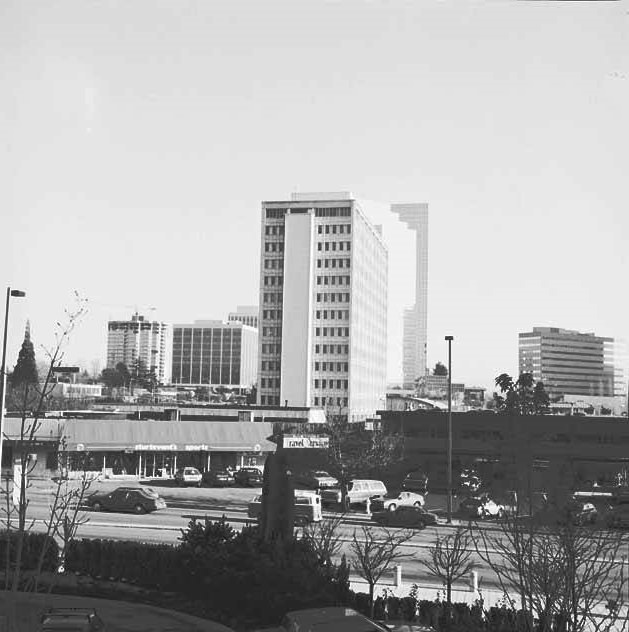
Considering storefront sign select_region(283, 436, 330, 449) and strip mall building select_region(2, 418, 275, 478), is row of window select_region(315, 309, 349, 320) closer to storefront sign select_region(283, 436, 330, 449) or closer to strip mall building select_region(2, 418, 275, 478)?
storefront sign select_region(283, 436, 330, 449)

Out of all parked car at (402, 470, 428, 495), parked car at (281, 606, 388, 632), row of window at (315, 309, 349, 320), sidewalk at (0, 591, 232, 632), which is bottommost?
parked car at (402, 470, 428, 495)

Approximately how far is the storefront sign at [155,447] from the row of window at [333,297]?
59.9 meters

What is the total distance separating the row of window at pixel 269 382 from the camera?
113625 mm

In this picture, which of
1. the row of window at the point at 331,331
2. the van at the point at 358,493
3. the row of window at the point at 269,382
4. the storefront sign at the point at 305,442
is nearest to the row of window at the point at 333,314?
the row of window at the point at 331,331

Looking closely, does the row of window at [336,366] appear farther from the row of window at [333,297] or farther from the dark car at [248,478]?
the dark car at [248,478]

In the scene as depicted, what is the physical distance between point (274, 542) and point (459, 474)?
129ft

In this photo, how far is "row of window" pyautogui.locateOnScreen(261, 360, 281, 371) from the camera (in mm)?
113875

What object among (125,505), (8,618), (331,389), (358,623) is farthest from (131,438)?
(331,389)

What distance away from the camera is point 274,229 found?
114m

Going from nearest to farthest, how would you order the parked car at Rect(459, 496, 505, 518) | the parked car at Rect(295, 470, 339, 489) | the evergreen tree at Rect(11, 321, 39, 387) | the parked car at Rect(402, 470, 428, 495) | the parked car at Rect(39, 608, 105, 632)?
the parked car at Rect(39, 608, 105, 632)
the evergreen tree at Rect(11, 321, 39, 387)
the parked car at Rect(459, 496, 505, 518)
the parked car at Rect(295, 470, 339, 489)
the parked car at Rect(402, 470, 428, 495)

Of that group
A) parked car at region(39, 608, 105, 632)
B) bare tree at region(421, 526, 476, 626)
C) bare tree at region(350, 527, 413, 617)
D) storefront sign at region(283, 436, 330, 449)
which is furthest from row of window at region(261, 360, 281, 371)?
parked car at region(39, 608, 105, 632)

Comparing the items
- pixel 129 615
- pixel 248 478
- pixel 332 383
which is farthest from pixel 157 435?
pixel 332 383

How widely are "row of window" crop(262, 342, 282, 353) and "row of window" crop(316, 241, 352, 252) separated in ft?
49.3

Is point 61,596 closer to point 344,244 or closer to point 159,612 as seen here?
point 159,612
